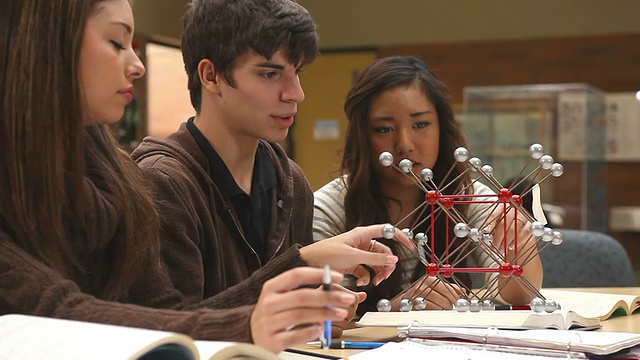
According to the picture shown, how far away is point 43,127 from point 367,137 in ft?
4.11

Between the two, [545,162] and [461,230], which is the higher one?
[545,162]

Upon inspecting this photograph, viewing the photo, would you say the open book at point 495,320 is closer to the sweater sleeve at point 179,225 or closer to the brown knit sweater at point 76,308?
the sweater sleeve at point 179,225

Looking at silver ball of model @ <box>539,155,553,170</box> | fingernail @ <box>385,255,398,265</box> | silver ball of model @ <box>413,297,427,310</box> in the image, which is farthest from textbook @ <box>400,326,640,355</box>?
silver ball of model @ <box>539,155,553,170</box>

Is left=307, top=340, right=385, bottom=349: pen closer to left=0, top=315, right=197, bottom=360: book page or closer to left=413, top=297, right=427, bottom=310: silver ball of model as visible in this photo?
left=413, top=297, right=427, bottom=310: silver ball of model

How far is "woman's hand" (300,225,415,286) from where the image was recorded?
64.4 inches

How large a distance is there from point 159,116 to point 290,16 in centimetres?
577

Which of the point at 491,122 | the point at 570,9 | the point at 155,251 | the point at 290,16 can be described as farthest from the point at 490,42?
the point at 155,251

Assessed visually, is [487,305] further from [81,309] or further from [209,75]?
[81,309]

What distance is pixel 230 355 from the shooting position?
101 cm

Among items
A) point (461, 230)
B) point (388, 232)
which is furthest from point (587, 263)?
point (388, 232)

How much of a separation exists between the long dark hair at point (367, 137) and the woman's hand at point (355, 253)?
2.10ft

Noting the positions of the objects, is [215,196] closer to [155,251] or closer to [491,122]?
[155,251]

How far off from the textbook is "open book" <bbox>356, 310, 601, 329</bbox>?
0.30 feet

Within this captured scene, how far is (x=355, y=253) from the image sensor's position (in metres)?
1.65
